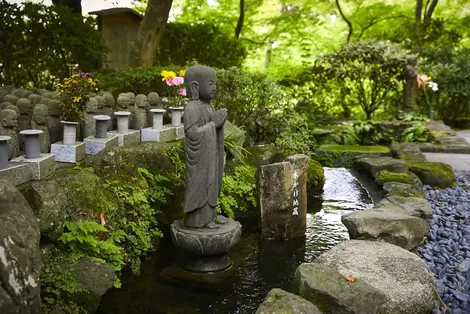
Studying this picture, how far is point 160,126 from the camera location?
7.68 metres

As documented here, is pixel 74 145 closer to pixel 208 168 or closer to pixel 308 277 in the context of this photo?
pixel 208 168

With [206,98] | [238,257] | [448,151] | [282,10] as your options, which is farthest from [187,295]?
[282,10]

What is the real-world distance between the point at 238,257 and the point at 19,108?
365 cm

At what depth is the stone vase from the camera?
605 centimetres

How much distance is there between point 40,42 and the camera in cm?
1059

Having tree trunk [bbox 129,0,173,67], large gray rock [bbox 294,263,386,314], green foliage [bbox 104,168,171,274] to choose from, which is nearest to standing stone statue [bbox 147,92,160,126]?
green foliage [bbox 104,168,171,274]

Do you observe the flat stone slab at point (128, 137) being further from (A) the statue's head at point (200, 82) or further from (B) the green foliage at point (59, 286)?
(B) the green foliage at point (59, 286)

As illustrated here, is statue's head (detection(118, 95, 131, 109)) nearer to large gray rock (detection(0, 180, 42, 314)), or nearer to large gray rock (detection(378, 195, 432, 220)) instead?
large gray rock (detection(0, 180, 42, 314))

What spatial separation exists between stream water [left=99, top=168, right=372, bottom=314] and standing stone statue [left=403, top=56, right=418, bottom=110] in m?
9.60

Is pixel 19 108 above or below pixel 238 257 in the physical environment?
above

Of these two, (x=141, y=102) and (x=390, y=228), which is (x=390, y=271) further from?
(x=141, y=102)

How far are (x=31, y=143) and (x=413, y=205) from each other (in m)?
5.54

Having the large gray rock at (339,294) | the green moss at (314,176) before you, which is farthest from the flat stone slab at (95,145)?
the green moss at (314,176)

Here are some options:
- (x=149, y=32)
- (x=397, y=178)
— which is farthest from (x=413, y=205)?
(x=149, y=32)
